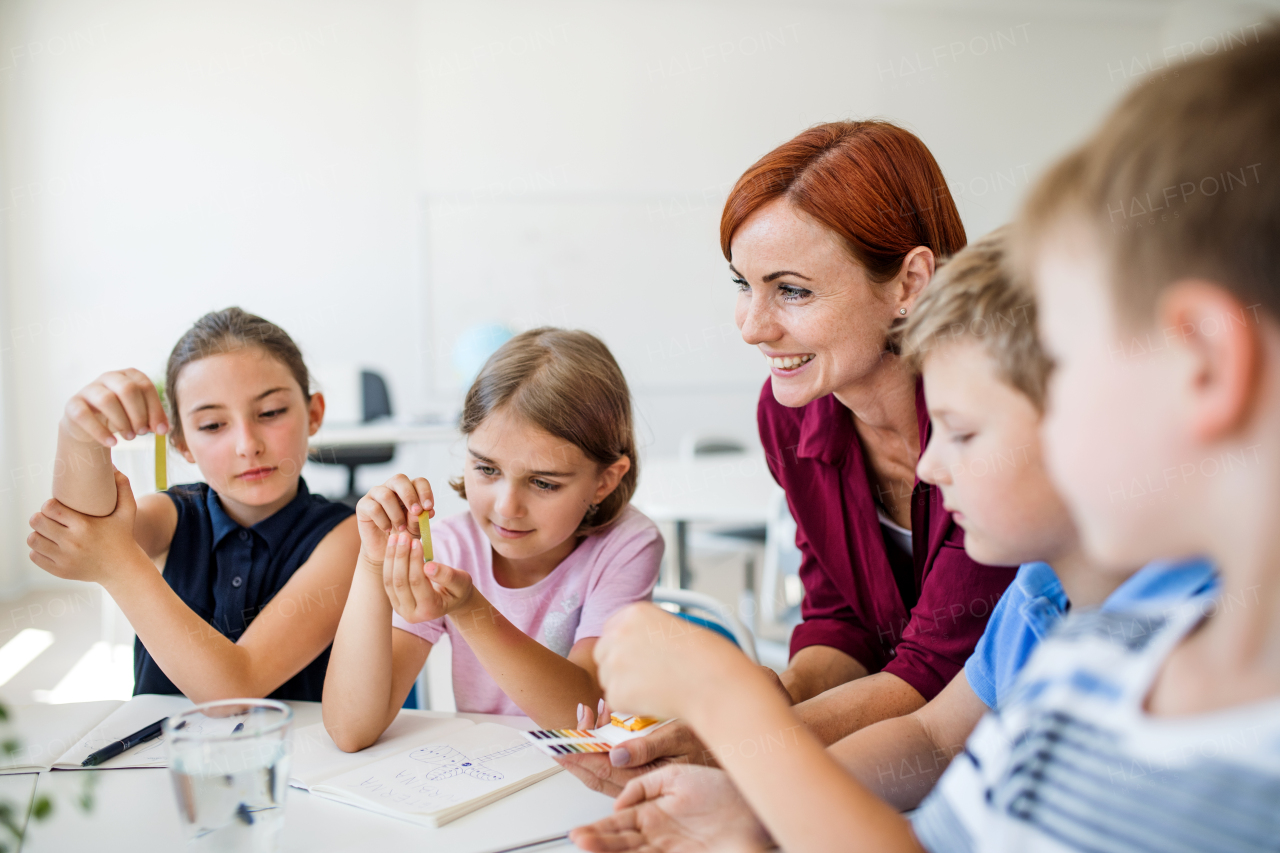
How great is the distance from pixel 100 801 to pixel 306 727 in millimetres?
263

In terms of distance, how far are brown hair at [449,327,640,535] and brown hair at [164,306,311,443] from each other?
33cm

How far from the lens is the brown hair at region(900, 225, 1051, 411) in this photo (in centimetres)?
75

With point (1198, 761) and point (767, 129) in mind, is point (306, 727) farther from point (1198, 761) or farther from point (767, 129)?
point (767, 129)

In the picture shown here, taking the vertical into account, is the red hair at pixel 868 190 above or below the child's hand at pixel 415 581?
above

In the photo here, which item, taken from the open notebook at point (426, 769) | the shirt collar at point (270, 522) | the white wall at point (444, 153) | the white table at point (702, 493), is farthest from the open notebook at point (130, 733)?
the white wall at point (444, 153)

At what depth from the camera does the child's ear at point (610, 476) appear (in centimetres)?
144

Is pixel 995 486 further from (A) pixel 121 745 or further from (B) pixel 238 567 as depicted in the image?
(B) pixel 238 567

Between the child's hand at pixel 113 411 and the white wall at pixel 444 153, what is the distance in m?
3.38

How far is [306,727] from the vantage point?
3.73ft

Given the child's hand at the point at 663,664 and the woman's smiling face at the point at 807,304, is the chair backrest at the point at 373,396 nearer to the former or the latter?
the woman's smiling face at the point at 807,304

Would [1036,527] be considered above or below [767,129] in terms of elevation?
below

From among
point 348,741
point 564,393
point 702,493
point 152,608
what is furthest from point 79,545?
point 702,493

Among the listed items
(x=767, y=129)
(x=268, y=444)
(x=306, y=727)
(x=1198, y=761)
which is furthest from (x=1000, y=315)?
(x=767, y=129)

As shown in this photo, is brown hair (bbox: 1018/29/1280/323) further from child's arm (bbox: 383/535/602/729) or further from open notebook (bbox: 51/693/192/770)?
open notebook (bbox: 51/693/192/770)
